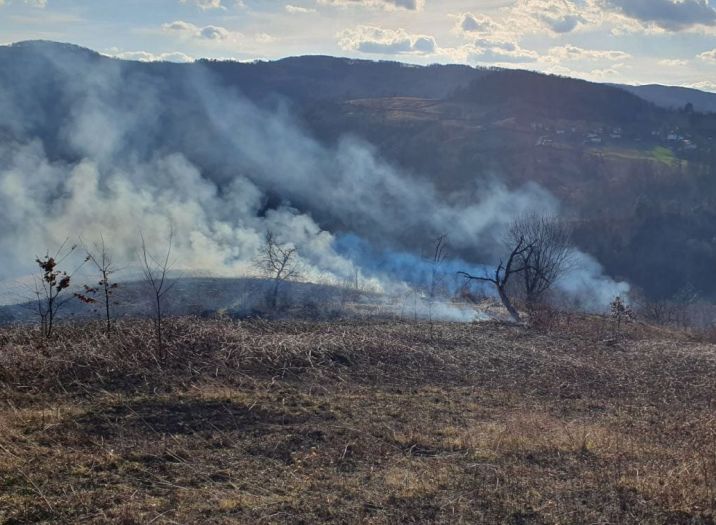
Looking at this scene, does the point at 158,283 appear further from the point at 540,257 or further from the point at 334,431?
the point at 334,431

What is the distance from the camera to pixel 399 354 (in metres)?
13.2

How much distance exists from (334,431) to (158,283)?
1629 centimetres

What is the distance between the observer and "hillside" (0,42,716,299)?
54.4m

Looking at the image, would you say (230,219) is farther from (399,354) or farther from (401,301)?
(399,354)

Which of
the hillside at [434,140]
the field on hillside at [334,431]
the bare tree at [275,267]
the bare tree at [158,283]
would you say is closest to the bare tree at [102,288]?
the field on hillside at [334,431]

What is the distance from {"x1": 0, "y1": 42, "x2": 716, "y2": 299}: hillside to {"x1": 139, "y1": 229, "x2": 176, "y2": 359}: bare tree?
19.4 m

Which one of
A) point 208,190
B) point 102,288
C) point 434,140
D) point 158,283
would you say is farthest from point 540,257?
point 434,140

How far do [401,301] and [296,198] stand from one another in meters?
35.1

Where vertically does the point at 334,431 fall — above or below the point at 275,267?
above

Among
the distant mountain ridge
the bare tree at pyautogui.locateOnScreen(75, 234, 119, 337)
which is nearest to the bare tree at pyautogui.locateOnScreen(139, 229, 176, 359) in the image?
the bare tree at pyautogui.locateOnScreen(75, 234, 119, 337)

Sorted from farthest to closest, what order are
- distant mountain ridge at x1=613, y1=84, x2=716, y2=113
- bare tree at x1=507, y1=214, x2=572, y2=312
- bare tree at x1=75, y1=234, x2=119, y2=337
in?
distant mountain ridge at x1=613, y1=84, x2=716, y2=113
bare tree at x1=507, y1=214, x2=572, y2=312
bare tree at x1=75, y1=234, x2=119, y2=337

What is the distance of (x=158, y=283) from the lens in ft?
73.9

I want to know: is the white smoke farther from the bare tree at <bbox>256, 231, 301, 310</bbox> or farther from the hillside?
the bare tree at <bbox>256, 231, 301, 310</bbox>

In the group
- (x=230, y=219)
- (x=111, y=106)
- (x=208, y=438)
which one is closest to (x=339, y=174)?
(x=111, y=106)
